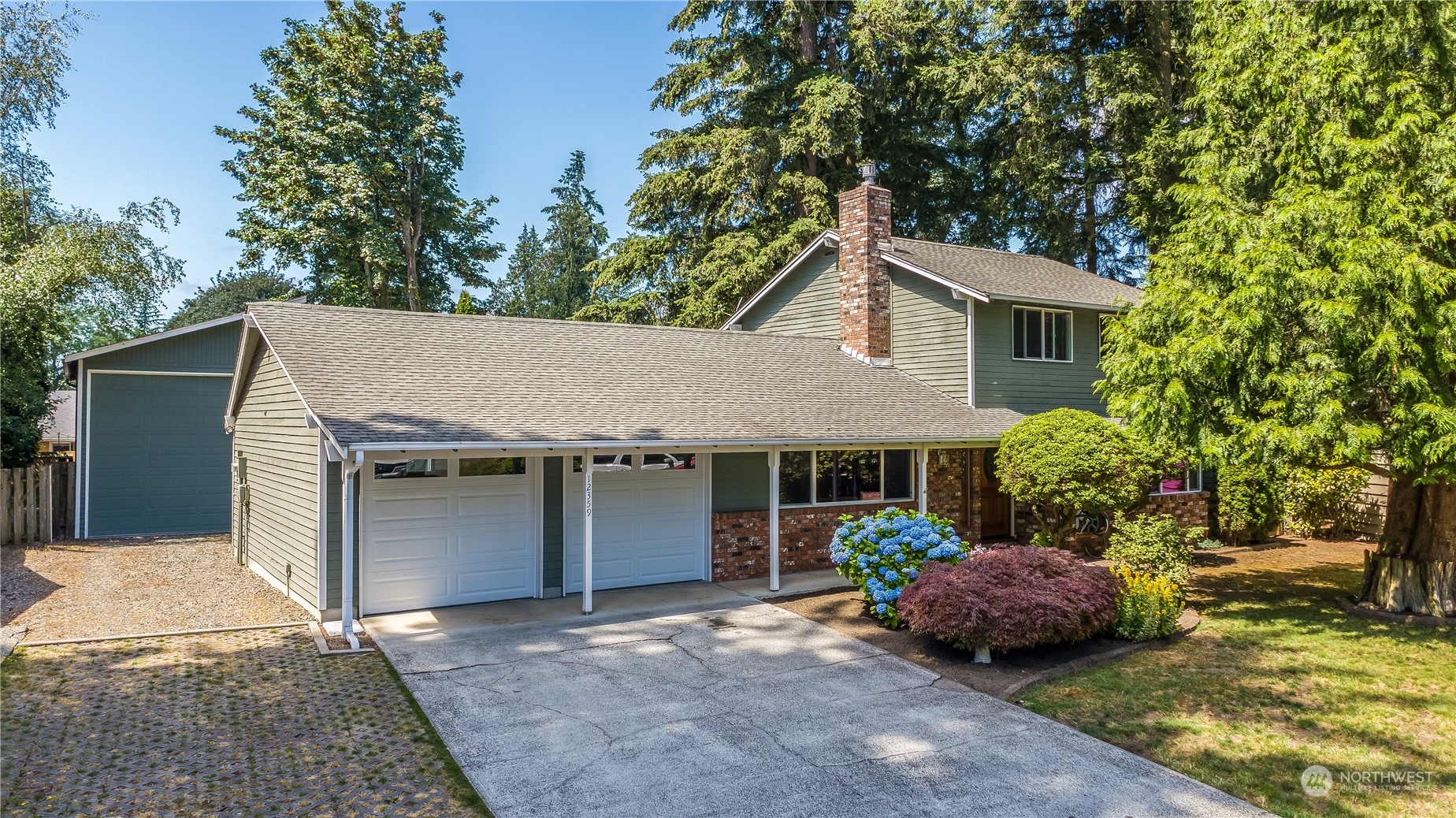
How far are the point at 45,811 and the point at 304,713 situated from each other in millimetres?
1840

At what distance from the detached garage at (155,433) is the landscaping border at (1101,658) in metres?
15.3

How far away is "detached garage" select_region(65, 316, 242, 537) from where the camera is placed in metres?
15.6

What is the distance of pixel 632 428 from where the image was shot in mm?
10414

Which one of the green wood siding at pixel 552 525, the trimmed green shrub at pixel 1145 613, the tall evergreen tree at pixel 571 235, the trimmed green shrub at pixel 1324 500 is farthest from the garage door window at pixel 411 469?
the tall evergreen tree at pixel 571 235

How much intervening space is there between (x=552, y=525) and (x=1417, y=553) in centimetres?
1094

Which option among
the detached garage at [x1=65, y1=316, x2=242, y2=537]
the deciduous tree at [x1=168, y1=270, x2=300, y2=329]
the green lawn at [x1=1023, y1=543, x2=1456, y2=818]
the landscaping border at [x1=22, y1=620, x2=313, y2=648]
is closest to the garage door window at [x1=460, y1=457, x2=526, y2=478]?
the landscaping border at [x1=22, y1=620, x2=313, y2=648]

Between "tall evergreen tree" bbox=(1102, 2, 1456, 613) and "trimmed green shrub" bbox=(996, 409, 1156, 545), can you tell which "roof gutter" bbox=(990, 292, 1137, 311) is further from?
"tall evergreen tree" bbox=(1102, 2, 1456, 613)

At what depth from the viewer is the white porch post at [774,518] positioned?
11.5 meters

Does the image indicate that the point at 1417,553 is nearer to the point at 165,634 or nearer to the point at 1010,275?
the point at 1010,275

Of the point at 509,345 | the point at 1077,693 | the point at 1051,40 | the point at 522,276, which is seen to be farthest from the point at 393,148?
the point at 522,276

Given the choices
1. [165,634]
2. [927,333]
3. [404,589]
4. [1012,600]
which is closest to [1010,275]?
[927,333]

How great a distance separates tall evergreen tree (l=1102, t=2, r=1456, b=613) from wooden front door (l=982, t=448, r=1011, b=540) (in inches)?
221

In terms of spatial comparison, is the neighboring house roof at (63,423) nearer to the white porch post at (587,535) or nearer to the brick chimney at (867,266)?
the white porch post at (587,535)

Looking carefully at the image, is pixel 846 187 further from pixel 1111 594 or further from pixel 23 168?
→ pixel 23 168
